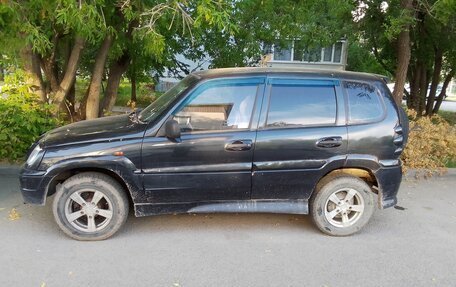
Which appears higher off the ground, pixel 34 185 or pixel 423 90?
pixel 423 90

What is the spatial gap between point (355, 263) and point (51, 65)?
686 centimetres

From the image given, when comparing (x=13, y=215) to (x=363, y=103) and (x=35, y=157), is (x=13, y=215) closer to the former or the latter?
(x=35, y=157)

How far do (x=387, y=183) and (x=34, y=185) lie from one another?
370cm

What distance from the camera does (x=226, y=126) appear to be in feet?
13.4

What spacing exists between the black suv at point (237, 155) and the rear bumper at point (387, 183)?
0.04ft

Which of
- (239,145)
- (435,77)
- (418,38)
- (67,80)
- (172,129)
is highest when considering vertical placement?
(418,38)

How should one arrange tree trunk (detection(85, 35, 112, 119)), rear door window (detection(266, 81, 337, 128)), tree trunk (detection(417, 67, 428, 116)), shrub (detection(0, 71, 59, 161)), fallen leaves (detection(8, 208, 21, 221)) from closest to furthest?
rear door window (detection(266, 81, 337, 128)) < fallen leaves (detection(8, 208, 21, 221)) < shrub (detection(0, 71, 59, 161)) < tree trunk (detection(85, 35, 112, 119)) < tree trunk (detection(417, 67, 428, 116))

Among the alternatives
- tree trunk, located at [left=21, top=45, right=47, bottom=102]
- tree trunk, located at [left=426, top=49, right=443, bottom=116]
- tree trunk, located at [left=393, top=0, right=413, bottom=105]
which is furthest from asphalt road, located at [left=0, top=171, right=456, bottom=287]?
tree trunk, located at [left=426, top=49, right=443, bottom=116]

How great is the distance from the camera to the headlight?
396 centimetres

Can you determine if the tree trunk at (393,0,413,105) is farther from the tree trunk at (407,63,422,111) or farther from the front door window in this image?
the tree trunk at (407,63,422,111)

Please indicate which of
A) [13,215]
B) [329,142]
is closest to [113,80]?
[13,215]

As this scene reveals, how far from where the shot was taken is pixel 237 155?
4.07m

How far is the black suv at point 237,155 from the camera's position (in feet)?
13.0

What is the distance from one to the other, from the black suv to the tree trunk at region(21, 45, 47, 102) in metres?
3.43
